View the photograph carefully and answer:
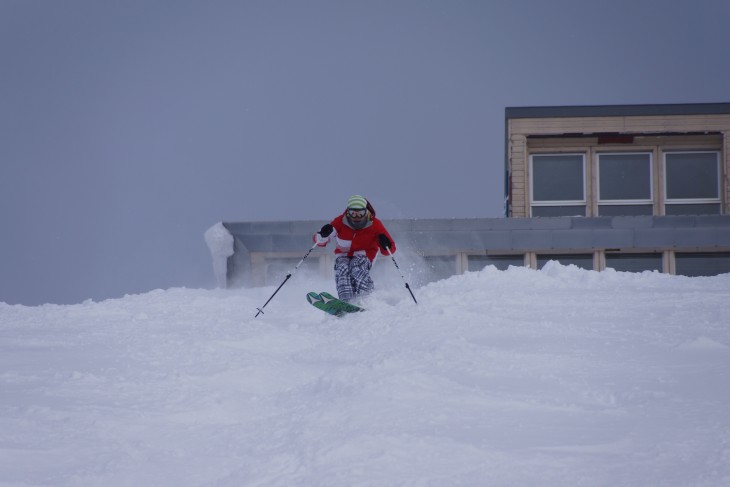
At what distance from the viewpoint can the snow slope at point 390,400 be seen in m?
3.76

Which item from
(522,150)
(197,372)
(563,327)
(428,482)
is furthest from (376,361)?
(522,150)

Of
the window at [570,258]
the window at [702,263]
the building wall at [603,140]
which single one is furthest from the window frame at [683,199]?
the window at [570,258]

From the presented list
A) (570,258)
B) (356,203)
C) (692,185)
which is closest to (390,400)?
(356,203)

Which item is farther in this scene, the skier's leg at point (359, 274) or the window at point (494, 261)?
the window at point (494, 261)

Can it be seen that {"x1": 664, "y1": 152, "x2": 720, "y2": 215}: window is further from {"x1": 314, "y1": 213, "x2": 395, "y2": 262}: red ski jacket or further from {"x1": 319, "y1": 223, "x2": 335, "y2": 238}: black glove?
{"x1": 319, "y1": 223, "x2": 335, "y2": 238}: black glove

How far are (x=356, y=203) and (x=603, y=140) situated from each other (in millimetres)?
11642

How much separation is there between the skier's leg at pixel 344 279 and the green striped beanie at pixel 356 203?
911 millimetres

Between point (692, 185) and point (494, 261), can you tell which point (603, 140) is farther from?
point (494, 261)

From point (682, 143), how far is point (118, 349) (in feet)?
57.6

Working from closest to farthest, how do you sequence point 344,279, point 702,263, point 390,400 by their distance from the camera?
point 390,400 < point 344,279 < point 702,263

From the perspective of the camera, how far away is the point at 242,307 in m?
12.7

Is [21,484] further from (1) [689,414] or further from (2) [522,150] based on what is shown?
(2) [522,150]

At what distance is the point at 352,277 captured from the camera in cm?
1145

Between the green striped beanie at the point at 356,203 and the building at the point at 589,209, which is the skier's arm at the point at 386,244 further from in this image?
the building at the point at 589,209
